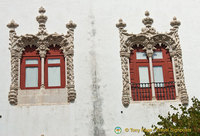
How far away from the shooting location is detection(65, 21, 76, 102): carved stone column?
13234 mm

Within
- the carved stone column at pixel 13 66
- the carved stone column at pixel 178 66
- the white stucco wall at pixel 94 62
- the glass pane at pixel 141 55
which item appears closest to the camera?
the white stucco wall at pixel 94 62

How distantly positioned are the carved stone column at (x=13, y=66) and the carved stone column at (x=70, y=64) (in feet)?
5.60

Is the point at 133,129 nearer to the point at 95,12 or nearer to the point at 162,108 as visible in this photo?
the point at 162,108

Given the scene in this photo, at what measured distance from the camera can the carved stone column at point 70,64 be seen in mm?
13234

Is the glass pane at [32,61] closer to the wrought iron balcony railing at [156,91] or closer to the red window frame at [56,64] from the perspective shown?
the red window frame at [56,64]

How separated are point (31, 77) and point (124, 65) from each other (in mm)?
3175

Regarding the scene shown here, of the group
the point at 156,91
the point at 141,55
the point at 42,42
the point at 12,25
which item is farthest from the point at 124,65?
the point at 12,25

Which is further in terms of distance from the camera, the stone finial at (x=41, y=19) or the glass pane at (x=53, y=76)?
the stone finial at (x=41, y=19)

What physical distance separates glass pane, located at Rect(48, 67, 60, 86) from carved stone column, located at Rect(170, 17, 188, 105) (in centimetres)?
404

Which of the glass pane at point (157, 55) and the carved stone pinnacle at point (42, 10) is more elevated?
the carved stone pinnacle at point (42, 10)

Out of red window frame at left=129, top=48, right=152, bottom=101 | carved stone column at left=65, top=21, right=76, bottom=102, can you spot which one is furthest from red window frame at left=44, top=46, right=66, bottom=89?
red window frame at left=129, top=48, right=152, bottom=101

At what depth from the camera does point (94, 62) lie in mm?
13734

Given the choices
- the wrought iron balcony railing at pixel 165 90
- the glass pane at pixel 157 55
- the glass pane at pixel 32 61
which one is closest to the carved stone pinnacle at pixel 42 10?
the glass pane at pixel 32 61

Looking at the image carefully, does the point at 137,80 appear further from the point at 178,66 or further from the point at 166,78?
the point at 178,66
